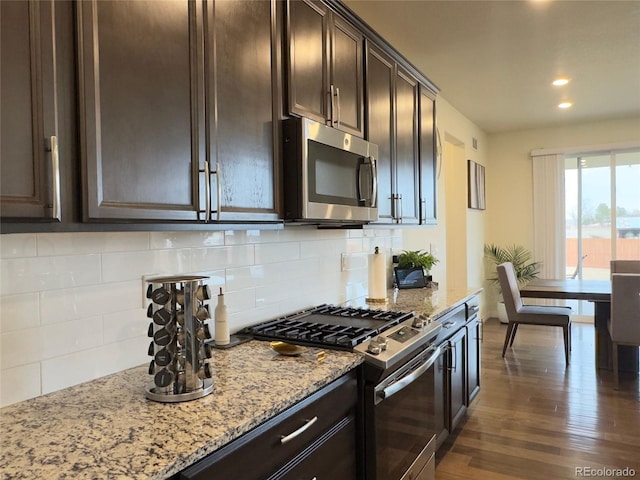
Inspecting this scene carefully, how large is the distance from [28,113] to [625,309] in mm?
4217

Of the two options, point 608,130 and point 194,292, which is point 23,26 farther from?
point 608,130

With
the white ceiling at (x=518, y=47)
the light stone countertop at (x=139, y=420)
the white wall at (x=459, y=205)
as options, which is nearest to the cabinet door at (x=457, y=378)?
the light stone countertop at (x=139, y=420)

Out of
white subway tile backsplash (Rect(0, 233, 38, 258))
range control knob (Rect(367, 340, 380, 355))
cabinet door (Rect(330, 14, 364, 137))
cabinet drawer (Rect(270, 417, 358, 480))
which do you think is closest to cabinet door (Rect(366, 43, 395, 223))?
cabinet door (Rect(330, 14, 364, 137))

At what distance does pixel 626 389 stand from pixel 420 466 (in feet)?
8.47

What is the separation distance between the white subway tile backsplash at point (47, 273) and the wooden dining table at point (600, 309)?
3937 millimetres

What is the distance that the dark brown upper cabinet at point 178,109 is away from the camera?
1.10m

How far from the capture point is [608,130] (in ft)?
20.0

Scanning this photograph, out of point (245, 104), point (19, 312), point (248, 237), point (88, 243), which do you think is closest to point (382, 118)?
point (248, 237)

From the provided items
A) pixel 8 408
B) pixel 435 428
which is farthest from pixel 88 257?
pixel 435 428

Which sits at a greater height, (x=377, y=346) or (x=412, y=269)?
(x=412, y=269)

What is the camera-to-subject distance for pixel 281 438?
1.24 m

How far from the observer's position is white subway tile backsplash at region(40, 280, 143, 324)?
4.25ft

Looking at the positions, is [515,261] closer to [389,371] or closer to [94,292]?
[389,371]

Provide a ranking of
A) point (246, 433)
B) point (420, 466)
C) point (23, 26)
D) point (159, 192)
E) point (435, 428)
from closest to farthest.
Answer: point (23, 26), point (246, 433), point (159, 192), point (420, 466), point (435, 428)
